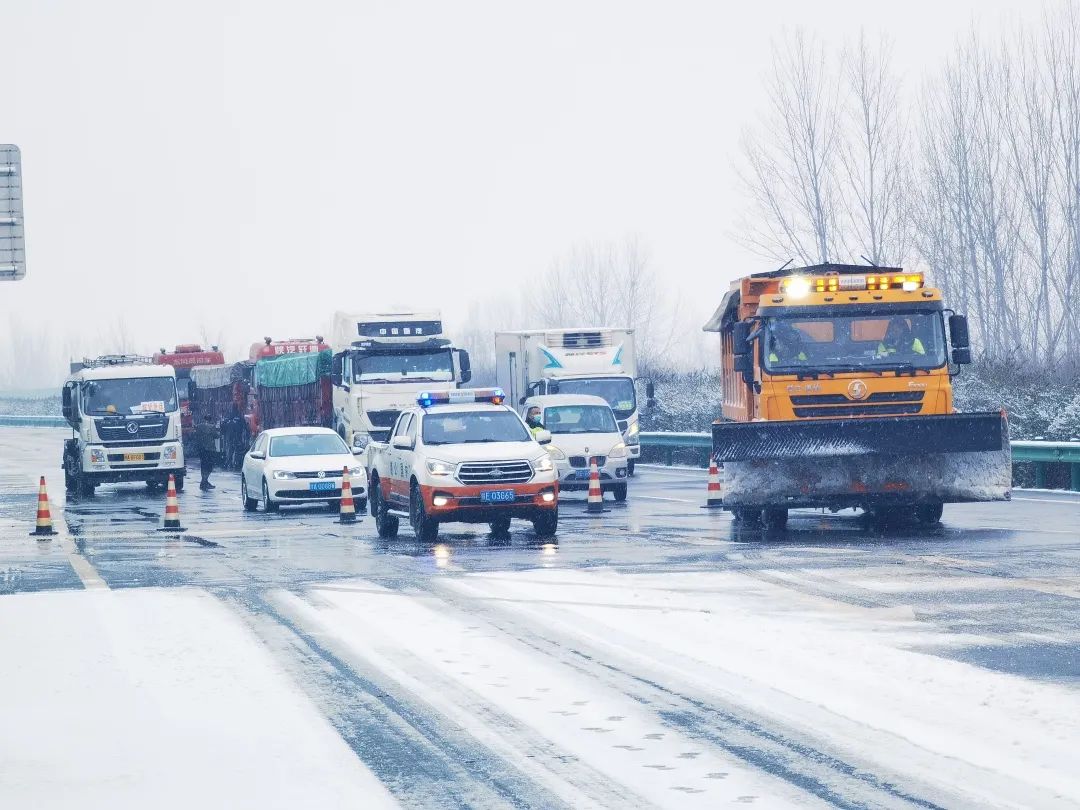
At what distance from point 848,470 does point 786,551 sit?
2186 mm

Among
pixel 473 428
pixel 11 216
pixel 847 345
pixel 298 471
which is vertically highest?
pixel 11 216

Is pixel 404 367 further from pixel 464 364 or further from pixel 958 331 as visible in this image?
pixel 958 331

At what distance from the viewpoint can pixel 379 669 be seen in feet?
34.4

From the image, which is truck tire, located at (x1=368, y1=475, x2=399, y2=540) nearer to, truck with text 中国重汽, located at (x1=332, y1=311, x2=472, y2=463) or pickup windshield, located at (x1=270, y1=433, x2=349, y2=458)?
pickup windshield, located at (x1=270, y1=433, x2=349, y2=458)

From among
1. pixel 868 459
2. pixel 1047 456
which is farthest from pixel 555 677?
pixel 1047 456

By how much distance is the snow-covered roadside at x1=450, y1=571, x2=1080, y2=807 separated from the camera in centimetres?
756

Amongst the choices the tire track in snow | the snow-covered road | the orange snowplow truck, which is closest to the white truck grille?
the snow-covered road

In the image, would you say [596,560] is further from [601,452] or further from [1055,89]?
[1055,89]

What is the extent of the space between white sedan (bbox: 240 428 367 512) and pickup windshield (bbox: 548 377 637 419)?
9.39 m

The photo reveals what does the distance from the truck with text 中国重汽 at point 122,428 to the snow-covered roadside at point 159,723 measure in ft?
78.3

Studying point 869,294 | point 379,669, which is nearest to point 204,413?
point 869,294

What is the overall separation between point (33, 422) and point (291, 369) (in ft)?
212

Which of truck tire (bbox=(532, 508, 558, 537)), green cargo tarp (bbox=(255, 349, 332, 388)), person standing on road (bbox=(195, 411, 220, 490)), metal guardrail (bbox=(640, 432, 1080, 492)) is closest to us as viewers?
truck tire (bbox=(532, 508, 558, 537))

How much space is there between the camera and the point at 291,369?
42.4 meters
